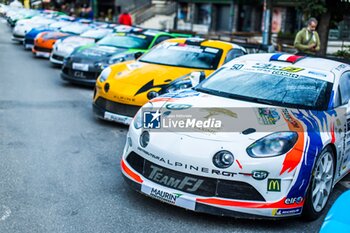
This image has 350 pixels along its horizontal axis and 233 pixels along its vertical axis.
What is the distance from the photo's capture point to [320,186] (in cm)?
457

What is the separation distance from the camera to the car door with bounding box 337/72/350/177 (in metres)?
5.07

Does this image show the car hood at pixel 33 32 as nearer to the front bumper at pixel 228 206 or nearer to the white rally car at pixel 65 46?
the white rally car at pixel 65 46

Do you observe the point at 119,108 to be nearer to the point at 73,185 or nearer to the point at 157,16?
the point at 73,185

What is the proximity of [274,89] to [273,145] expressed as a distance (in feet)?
3.82

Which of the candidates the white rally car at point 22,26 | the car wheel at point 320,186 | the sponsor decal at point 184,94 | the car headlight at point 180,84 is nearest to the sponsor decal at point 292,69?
the sponsor decal at point 184,94

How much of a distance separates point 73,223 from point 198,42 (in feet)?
17.6

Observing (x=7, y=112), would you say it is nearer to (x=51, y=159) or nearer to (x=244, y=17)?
(x=51, y=159)

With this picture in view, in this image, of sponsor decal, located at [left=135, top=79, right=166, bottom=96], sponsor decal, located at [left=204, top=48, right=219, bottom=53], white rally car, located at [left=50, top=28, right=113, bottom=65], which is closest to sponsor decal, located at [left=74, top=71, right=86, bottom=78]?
white rally car, located at [left=50, top=28, right=113, bottom=65]

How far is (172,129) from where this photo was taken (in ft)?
14.8

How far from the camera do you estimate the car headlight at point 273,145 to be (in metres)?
4.17

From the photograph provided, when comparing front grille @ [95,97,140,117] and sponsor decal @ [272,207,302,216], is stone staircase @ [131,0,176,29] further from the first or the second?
sponsor decal @ [272,207,302,216]

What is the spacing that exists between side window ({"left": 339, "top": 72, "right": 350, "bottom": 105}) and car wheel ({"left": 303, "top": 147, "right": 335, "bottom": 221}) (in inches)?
35.6

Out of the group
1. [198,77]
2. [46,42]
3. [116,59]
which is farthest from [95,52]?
[46,42]

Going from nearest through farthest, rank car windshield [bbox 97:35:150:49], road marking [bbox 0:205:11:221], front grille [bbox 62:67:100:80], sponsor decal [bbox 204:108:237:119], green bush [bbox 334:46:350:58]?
road marking [bbox 0:205:11:221]
sponsor decal [bbox 204:108:237:119]
front grille [bbox 62:67:100:80]
car windshield [bbox 97:35:150:49]
green bush [bbox 334:46:350:58]
